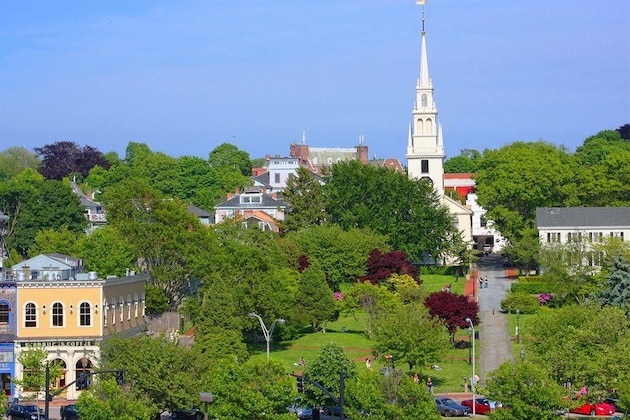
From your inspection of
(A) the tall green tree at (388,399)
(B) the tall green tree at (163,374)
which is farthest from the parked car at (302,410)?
(A) the tall green tree at (388,399)

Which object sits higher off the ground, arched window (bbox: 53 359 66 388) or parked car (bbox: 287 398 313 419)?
arched window (bbox: 53 359 66 388)

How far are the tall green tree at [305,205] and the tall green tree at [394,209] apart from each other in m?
2.13

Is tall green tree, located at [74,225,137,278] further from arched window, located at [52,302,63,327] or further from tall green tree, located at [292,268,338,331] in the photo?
arched window, located at [52,302,63,327]

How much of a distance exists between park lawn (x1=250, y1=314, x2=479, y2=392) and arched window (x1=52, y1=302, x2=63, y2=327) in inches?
476

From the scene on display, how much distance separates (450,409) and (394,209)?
57230 mm

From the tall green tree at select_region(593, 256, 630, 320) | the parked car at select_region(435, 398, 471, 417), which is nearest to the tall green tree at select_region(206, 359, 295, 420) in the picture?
the parked car at select_region(435, 398, 471, 417)

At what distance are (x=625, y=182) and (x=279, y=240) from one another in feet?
114

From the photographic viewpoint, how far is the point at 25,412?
80.7 meters

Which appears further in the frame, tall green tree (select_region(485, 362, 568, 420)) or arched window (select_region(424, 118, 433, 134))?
arched window (select_region(424, 118, 433, 134))

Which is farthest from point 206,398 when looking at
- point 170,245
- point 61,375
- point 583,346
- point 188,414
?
point 170,245

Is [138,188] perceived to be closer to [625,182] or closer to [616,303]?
[616,303]

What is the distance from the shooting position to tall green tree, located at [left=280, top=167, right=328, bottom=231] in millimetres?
144000

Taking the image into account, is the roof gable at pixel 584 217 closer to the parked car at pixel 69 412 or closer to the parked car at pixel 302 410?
the parked car at pixel 302 410

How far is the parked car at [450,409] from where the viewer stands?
82000mm
